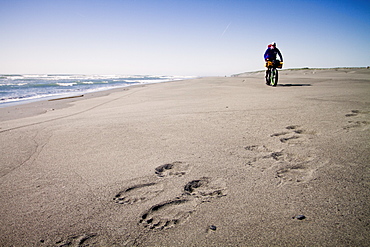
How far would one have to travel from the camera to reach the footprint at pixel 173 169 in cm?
166

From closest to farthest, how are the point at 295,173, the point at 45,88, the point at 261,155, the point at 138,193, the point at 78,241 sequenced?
1. the point at 78,241
2. the point at 138,193
3. the point at 295,173
4. the point at 261,155
5. the point at 45,88

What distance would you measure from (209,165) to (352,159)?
112 cm

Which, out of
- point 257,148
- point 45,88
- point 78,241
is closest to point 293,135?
point 257,148

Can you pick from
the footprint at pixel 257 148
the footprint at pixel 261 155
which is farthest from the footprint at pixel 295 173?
the footprint at pixel 257 148

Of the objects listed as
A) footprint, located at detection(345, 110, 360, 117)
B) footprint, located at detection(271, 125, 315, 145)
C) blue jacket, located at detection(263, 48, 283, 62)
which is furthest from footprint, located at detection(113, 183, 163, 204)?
blue jacket, located at detection(263, 48, 283, 62)

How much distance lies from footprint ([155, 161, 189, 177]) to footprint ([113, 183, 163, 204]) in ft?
0.53

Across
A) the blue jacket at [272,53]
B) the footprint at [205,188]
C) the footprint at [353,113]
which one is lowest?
the footprint at [205,188]

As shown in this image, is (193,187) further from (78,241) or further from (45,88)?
(45,88)

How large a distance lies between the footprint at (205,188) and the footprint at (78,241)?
602 millimetres

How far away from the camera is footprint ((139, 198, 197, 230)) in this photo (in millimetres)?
1169

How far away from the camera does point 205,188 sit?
1463 millimetres

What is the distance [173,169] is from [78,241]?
0.83 meters

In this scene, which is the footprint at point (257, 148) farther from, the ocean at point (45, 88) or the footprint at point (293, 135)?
the ocean at point (45, 88)

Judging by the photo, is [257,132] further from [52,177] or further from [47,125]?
[47,125]
